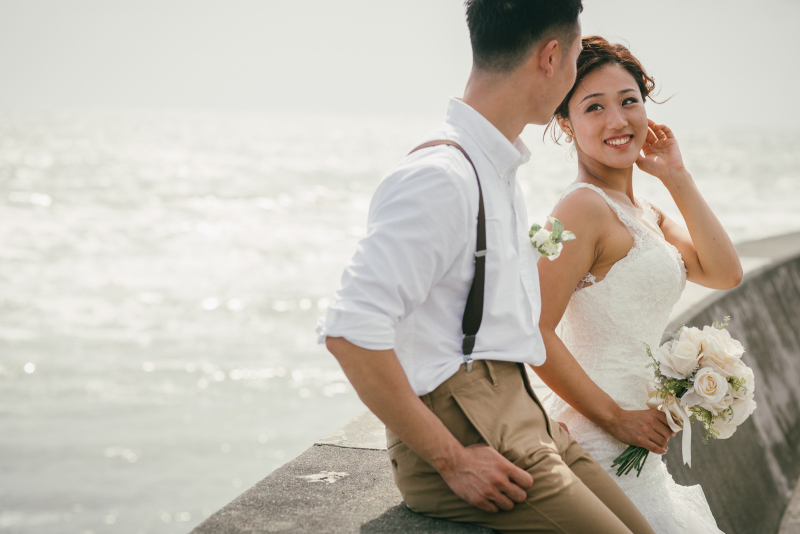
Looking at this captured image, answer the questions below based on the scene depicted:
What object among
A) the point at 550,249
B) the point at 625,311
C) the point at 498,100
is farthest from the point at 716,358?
the point at 498,100

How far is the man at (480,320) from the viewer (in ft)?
4.87

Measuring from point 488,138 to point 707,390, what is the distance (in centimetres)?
114

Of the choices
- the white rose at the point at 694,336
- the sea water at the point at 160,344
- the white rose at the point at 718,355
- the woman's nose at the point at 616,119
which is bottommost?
the sea water at the point at 160,344

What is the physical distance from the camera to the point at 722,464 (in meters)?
3.82

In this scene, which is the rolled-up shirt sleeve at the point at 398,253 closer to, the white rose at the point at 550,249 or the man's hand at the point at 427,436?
the man's hand at the point at 427,436

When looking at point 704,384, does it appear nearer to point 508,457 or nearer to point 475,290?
point 508,457

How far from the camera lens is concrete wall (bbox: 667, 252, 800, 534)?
3.70 metres

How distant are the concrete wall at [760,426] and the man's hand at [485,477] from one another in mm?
2069

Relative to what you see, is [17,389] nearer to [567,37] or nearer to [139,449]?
[139,449]

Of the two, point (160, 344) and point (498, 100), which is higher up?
point (498, 100)

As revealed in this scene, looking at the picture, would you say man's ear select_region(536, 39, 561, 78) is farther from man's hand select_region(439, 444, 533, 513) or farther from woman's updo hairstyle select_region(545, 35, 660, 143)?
man's hand select_region(439, 444, 533, 513)

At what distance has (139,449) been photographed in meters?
7.07

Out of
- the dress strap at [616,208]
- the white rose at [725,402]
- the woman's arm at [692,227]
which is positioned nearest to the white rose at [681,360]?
the white rose at [725,402]

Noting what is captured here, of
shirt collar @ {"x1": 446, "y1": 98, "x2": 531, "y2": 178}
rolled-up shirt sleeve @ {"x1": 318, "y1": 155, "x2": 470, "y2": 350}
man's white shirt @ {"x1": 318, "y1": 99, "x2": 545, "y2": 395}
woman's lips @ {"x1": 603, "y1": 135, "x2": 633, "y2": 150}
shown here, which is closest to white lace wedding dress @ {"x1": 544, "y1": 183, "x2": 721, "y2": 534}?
woman's lips @ {"x1": 603, "y1": 135, "x2": 633, "y2": 150}
